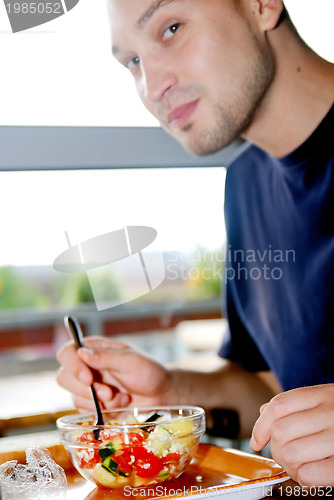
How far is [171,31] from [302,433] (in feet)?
2.61

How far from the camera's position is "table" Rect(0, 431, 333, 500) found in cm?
66

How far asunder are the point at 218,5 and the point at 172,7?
12 centimetres

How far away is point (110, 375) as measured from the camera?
40.6 inches

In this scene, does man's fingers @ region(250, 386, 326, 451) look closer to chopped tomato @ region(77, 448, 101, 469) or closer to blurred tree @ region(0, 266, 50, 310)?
chopped tomato @ region(77, 448, 101, 469)

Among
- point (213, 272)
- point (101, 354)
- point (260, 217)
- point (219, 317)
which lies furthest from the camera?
point (219, 317)

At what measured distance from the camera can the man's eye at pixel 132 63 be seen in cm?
114

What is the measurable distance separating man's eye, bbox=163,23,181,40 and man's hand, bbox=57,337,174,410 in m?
0.60

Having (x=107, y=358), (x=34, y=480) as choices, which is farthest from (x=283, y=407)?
(x=107, y=358)

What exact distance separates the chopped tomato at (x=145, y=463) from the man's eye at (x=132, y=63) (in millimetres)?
794

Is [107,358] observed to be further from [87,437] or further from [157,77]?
[157,77]

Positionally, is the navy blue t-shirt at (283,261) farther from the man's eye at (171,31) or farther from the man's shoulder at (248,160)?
the man's eye at (171,31)

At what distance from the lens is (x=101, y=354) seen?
0.98 m

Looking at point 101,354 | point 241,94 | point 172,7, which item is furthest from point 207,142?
point 101,354

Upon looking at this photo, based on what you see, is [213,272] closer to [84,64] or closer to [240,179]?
[240,179]
